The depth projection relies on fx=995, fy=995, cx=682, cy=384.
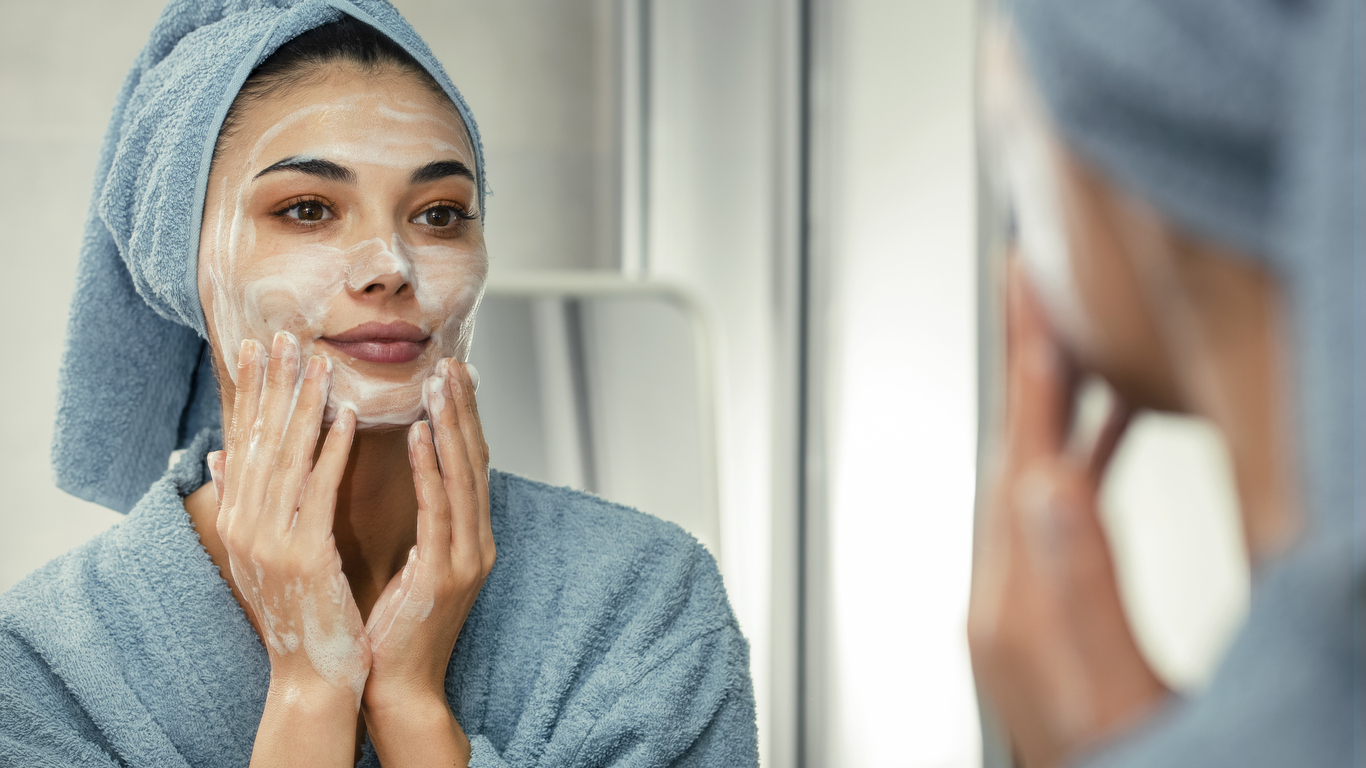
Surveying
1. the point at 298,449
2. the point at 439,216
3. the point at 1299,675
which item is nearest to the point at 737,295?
the point at 439,216

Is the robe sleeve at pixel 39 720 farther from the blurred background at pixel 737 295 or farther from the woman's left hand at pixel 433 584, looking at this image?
the blurred background at pixel 737 295

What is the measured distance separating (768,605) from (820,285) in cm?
40

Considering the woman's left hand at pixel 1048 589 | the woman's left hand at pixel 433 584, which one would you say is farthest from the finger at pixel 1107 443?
the woman's left hand at pixel 433 584

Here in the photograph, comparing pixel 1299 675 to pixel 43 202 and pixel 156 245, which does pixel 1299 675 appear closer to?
pixel 156 245

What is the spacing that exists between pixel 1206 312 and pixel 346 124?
1.75 feet

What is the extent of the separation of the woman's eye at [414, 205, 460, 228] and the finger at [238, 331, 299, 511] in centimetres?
11

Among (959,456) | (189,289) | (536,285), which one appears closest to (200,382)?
(189,289)

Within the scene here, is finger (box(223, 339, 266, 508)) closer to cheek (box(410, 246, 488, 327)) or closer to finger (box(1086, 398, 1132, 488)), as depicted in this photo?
cheek (box(410, 246, 488, 327))

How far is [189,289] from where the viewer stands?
2.11ft

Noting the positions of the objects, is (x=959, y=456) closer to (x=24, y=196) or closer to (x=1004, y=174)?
(x=1004, y=174)

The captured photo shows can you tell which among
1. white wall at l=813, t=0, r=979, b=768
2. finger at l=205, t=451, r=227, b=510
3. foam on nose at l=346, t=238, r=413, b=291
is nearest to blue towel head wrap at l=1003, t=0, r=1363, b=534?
foam on nose at l=346, t=238, r=413, b=291

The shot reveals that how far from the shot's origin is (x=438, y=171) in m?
0.64

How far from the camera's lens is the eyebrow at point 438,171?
63 cm

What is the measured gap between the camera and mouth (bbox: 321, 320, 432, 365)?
2.01 feet
